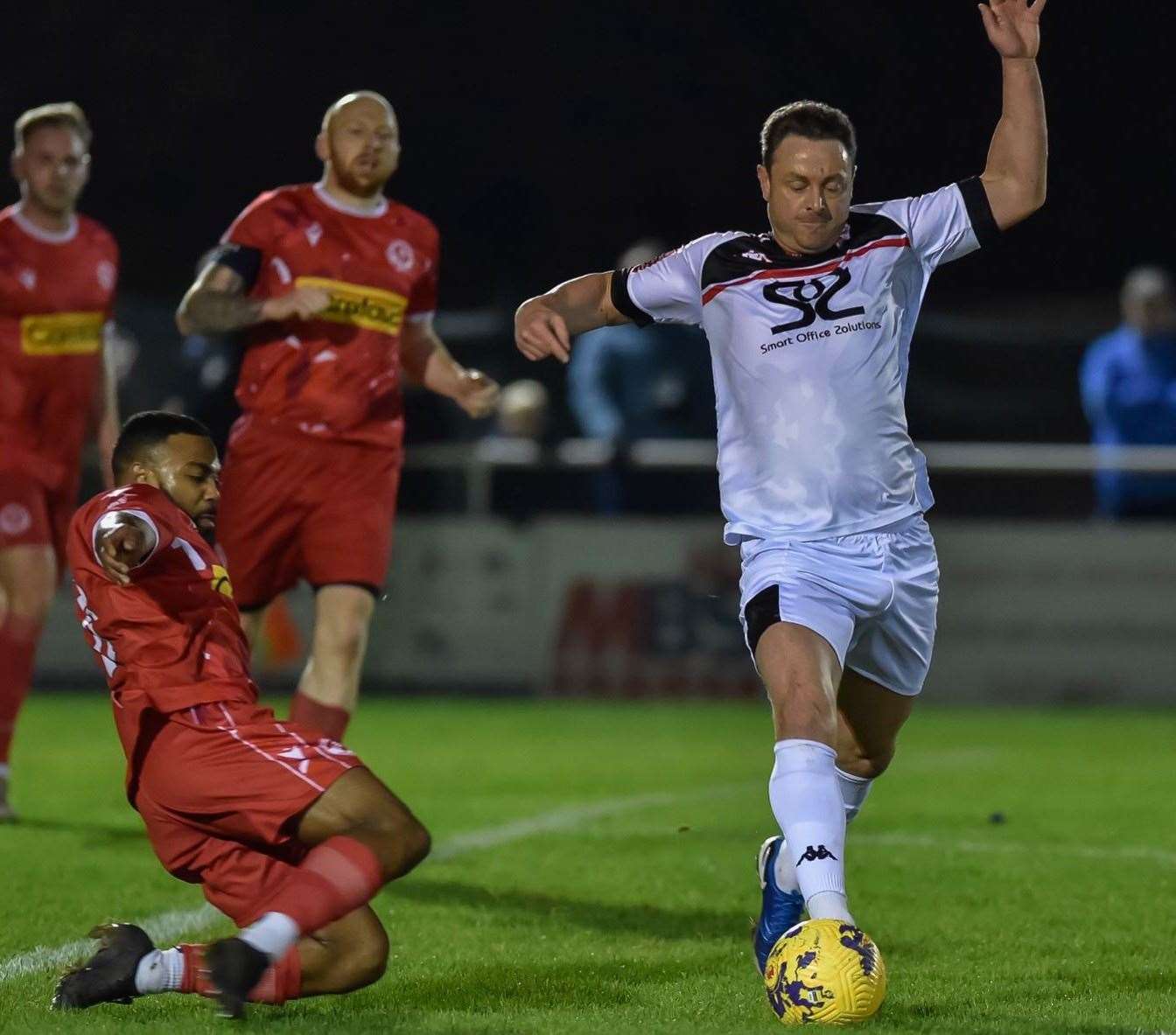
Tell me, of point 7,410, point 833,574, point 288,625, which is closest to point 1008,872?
point 833,574

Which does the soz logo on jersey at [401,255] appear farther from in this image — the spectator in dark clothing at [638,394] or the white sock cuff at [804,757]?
the spectator in dark clothing at [638,394]

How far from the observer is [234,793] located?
4621 mm

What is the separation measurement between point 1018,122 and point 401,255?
270 cm

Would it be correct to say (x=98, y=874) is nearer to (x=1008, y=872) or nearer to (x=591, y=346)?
(x=1008, y=872)

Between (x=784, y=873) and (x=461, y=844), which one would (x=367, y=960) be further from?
(x=461, y=844)

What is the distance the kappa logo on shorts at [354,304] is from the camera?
24.0ft

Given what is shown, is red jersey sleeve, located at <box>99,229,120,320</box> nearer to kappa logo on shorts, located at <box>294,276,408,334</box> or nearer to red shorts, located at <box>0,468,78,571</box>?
red shorts, located at <box>0,468,78,571</box>

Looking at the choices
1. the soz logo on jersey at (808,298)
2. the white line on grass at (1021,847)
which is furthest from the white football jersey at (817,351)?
the white line on grass at (1021,847)

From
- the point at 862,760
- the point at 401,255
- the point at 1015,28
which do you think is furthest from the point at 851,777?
the point at 401,255

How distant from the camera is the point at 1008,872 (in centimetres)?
689

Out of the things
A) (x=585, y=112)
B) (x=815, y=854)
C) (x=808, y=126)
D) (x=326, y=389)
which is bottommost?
(x=815, y=854)

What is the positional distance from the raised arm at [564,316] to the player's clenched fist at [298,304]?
130cm

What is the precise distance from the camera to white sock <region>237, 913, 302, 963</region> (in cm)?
434

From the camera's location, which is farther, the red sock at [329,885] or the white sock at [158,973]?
the white sock at [158,973]
